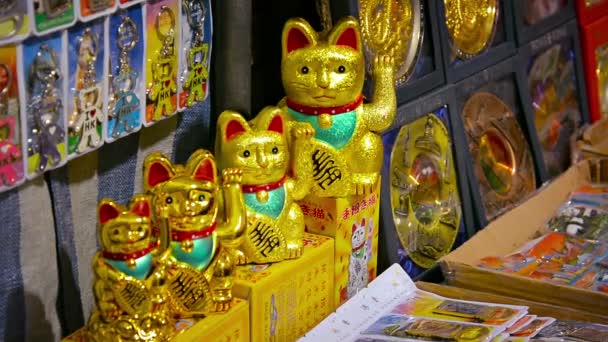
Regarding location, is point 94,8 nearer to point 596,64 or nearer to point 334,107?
point 334,107

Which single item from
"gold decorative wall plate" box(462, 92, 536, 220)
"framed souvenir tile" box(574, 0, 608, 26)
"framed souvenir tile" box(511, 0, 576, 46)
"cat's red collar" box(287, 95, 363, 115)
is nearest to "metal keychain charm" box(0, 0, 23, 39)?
"cat's red collar" box(287, 95, 363, 115)

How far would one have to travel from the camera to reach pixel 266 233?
1.73 meters

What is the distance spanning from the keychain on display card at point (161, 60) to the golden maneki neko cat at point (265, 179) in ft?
0.40

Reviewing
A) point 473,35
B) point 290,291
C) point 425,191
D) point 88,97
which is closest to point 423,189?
point 425,191

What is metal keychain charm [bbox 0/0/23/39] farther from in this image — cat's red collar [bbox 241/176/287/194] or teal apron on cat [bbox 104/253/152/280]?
cat's red collar [bbox 241/176/287/194]

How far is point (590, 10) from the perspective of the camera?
3.09 metres

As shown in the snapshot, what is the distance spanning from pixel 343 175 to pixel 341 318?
266mm

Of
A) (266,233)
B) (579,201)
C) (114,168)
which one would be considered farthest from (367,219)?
(579,201)

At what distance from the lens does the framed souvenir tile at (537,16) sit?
2.71m

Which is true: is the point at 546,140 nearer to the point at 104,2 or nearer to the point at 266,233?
the point at 266,233

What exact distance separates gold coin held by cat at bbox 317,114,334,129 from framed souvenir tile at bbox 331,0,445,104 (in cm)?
31

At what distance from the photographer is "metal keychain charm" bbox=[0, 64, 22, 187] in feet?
4.70

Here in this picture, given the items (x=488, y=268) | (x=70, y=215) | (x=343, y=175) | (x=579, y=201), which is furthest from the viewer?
(x=579, y=201)

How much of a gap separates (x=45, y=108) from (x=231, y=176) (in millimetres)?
307
